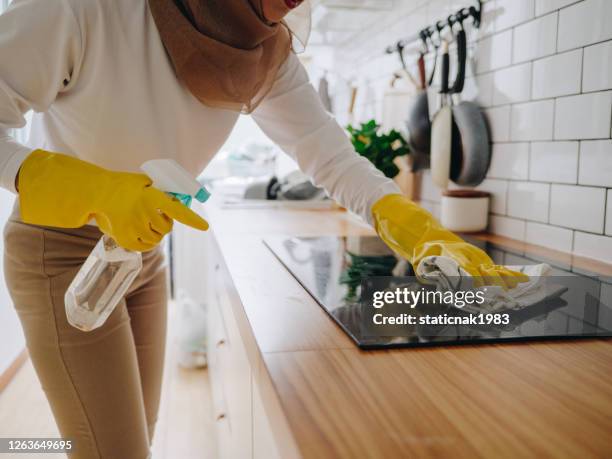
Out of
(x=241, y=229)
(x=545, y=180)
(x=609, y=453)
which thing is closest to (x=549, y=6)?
(x=545, y=180)

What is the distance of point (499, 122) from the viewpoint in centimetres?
128

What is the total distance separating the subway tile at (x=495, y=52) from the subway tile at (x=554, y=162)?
235mm

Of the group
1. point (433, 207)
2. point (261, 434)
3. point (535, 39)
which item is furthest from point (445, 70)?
point (261, 434)

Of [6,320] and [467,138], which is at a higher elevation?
[467,138]

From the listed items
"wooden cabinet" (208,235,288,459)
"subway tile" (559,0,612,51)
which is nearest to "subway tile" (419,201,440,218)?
"subway tile" (559,0,612,51)

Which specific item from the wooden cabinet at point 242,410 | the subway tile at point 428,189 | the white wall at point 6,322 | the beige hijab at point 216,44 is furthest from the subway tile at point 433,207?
the white wall at point 6,322

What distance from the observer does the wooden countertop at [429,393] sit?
0.39m

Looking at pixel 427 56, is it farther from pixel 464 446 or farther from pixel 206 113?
pixel 464 446

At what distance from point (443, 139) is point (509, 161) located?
0.20 metres

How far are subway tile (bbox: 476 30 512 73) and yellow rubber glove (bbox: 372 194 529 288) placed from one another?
539 millimetres

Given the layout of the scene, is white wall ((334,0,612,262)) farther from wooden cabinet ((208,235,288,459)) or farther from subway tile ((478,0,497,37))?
wooden cabinet ((208,235,288,459))

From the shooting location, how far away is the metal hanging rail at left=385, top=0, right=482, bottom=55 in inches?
52.6

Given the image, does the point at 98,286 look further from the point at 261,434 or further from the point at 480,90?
the point at 480,90

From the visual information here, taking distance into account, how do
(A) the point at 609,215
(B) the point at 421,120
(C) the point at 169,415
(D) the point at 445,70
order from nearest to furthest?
(A) the point at 609,215
(D) the point at 445,70
(B) the point at 421,120
(C) the point at 169,415
